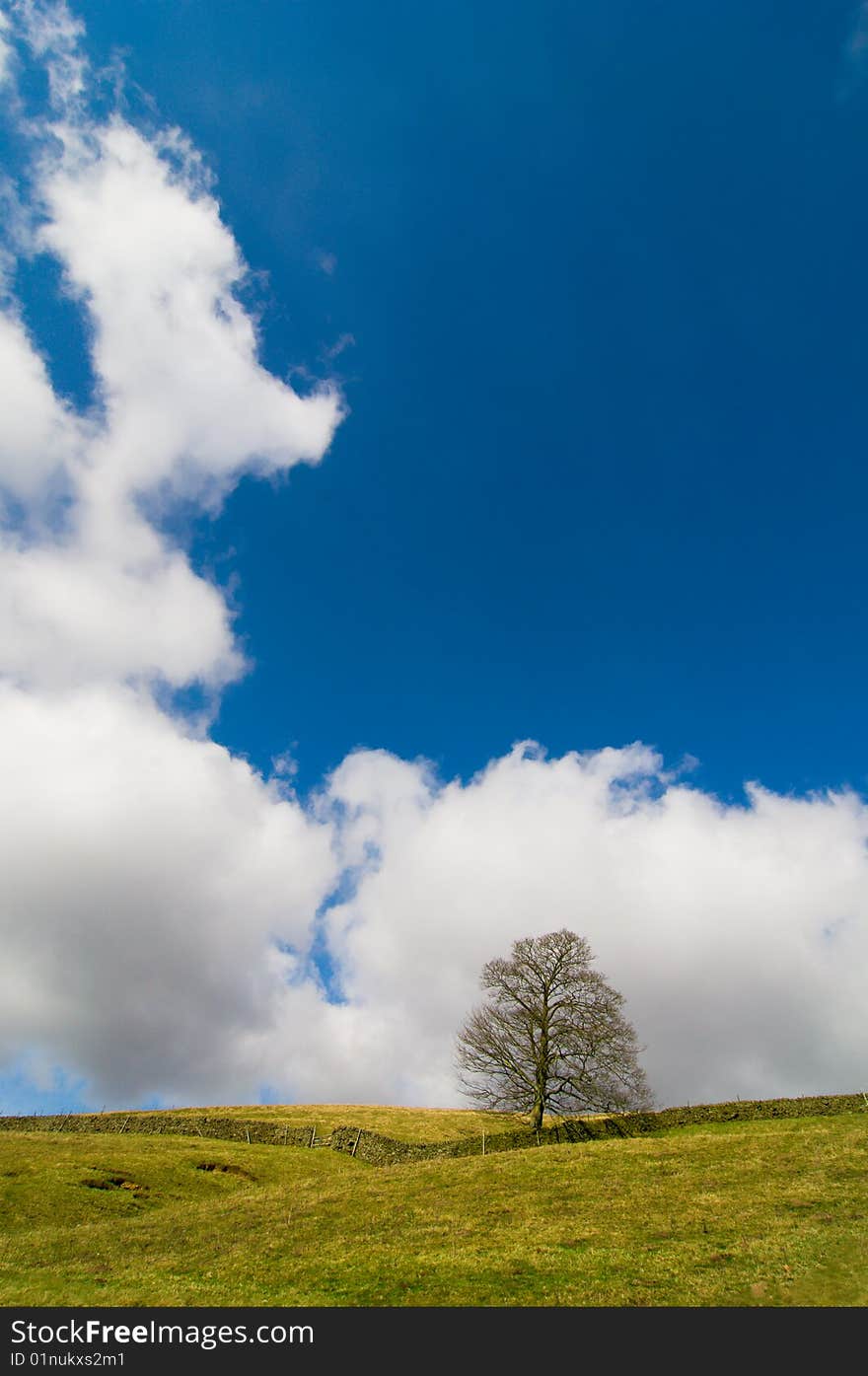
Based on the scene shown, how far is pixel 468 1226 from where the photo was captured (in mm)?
23766

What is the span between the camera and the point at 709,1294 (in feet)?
51.2

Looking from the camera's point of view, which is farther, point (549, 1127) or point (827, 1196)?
point (549, 1127)

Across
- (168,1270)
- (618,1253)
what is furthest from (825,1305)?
(168,1270)

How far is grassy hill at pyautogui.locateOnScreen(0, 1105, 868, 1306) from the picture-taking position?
17.2 metres

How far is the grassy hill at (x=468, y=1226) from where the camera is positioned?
17188 mm

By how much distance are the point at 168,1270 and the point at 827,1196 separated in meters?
23.1

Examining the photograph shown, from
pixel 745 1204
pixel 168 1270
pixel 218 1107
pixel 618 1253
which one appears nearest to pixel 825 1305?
pixel 618 1253
